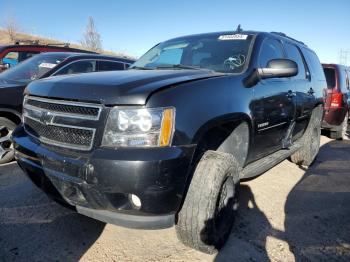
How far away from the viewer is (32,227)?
3.01 meters

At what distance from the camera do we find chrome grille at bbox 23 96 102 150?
2260 mm

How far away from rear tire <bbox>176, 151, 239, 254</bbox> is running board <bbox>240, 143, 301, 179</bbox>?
0.49 meters

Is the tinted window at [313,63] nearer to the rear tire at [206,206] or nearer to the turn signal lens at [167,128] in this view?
the rear tire at [206,206]

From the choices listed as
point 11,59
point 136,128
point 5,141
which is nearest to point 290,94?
point 136,128

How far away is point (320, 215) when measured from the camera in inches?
141

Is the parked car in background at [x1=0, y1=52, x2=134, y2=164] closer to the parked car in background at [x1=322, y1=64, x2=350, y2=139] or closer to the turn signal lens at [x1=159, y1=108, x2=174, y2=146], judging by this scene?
the turn signal lens at [x1=159, y1=108, x2=174, y2=146]

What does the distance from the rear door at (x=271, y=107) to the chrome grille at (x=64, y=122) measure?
1615mm

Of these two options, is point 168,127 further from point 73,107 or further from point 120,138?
point 73,107

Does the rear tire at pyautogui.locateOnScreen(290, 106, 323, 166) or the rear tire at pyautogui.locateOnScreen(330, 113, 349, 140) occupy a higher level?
the rear tire at pyautogui.locateOnScreen(290, 106, 323, 166)

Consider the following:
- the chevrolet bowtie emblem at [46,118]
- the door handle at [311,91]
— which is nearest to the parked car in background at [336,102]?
the door handle at [311,91]

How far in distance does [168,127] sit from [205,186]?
584 mm

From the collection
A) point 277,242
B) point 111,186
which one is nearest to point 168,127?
point 111,186

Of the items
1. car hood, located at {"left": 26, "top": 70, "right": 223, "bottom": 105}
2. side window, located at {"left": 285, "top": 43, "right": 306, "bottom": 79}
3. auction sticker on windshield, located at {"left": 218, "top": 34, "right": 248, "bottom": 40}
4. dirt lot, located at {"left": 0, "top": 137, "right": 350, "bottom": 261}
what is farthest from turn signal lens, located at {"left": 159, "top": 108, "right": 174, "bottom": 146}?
side window, located at {"left": 285, "top": 43, "right": 306, "bottom": 79}

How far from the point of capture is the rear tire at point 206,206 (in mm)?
2455
